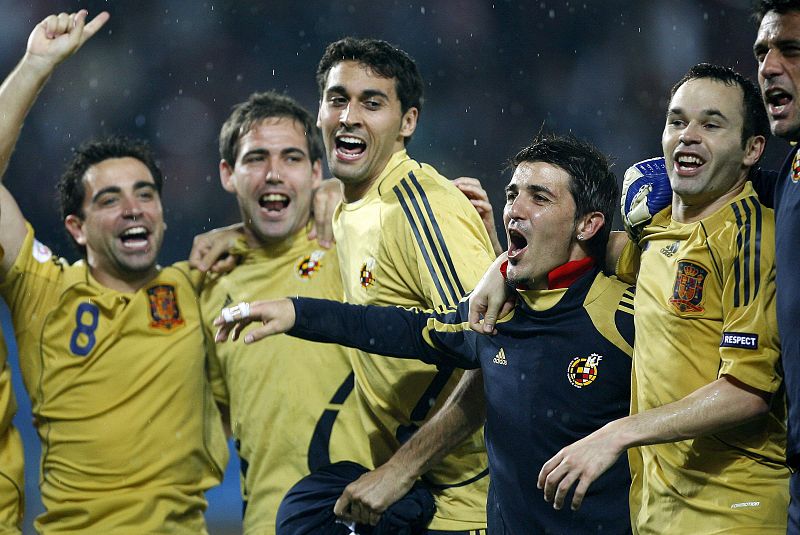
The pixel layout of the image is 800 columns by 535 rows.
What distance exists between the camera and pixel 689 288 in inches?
110

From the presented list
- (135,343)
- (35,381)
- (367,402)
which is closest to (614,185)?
(367,402)

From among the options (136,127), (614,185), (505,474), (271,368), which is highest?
(136,127)

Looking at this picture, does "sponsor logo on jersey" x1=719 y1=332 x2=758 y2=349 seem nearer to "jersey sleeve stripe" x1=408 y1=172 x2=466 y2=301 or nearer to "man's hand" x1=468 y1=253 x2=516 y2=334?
"man's hand" x1=468 y1=253 x2=516 y2=334

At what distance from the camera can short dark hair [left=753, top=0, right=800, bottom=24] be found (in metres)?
2.79

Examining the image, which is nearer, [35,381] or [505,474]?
[505,474]

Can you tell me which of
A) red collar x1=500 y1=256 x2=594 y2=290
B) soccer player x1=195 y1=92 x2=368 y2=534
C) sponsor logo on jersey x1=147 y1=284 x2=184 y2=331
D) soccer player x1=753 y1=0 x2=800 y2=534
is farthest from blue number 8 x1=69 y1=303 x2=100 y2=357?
soccer player x1=753 y1=0 x2=800 y2=534

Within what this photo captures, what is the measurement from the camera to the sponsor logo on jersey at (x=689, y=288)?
9.17 feet

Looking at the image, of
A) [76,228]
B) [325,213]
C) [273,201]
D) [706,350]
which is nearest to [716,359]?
[706,350]

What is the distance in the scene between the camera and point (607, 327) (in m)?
3.08

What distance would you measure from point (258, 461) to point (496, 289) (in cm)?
152

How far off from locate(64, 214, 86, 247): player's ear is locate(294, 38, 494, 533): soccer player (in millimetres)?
1202

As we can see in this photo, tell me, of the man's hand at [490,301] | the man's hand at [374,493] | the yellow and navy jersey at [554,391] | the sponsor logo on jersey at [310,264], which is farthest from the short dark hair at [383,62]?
the man's hand at [374,493]

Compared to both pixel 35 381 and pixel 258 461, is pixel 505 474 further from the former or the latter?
pixel 35 381

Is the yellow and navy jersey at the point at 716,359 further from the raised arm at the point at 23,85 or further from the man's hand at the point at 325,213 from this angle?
the raised arm at the point at 23,85
